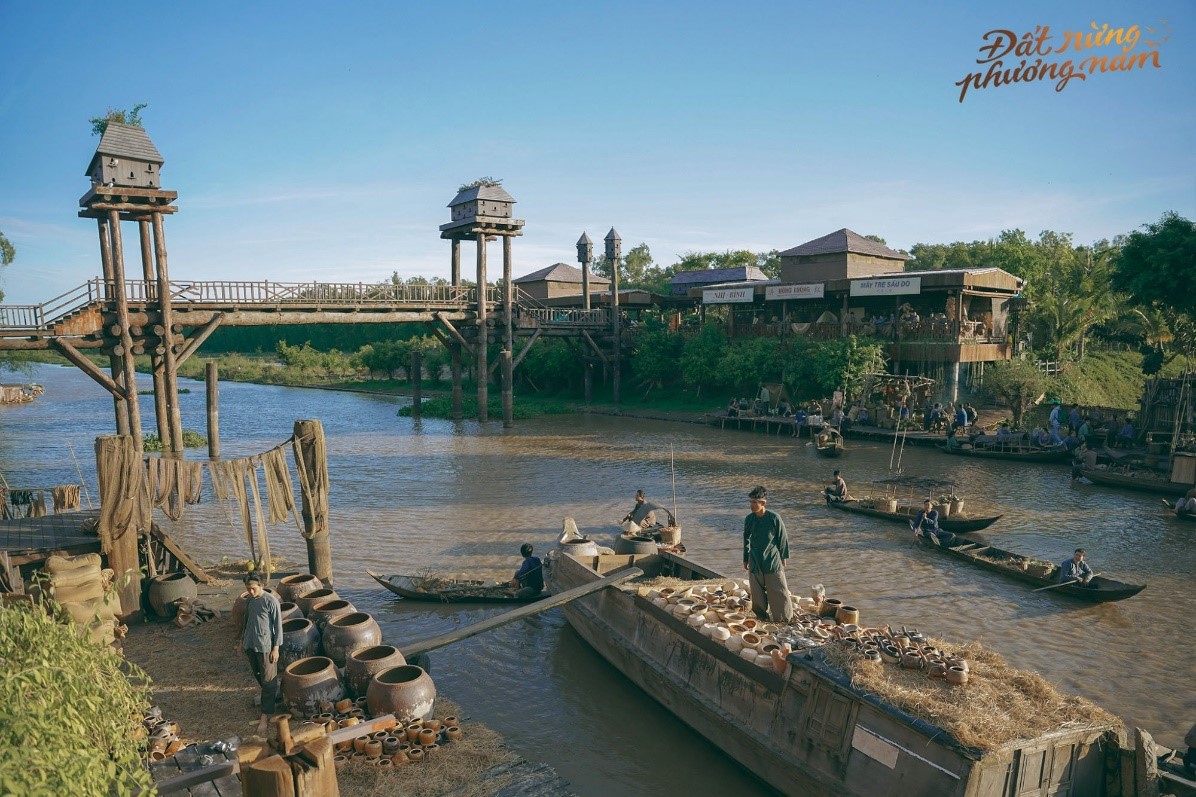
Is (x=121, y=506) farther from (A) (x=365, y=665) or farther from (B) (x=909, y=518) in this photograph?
(B) (x=909, y=518)

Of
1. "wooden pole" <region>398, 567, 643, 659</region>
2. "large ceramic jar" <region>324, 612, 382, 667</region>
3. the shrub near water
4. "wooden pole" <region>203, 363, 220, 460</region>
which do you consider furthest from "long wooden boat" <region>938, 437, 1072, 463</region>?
the shrub near water

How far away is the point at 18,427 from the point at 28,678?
4500 centimetres

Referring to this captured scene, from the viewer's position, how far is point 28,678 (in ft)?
14.4

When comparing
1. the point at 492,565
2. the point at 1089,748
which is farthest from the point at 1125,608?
the point at 492,565

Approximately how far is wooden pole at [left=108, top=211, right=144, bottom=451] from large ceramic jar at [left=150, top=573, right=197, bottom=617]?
12.5 meters

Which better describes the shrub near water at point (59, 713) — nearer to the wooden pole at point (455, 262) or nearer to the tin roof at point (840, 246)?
the wooden pole at point (455, 262)

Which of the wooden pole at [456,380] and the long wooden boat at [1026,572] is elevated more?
the wooden pole at [456,380]

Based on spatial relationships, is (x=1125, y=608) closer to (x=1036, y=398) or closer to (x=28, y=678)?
(x=28, y=678)

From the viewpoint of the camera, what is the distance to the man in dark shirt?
30.0 feet

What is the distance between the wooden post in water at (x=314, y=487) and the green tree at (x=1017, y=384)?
2863 cm

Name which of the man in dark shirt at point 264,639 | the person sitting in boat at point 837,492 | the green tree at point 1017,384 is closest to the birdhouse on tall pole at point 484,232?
the person sitting in boat at point 837,492

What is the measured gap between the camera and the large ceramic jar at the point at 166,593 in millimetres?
12281

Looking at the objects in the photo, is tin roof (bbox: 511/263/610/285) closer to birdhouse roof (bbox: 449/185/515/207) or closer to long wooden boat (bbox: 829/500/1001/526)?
birdhouse roof (bbox: 449/185/515/207)

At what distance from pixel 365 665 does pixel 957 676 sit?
6.70 metres
